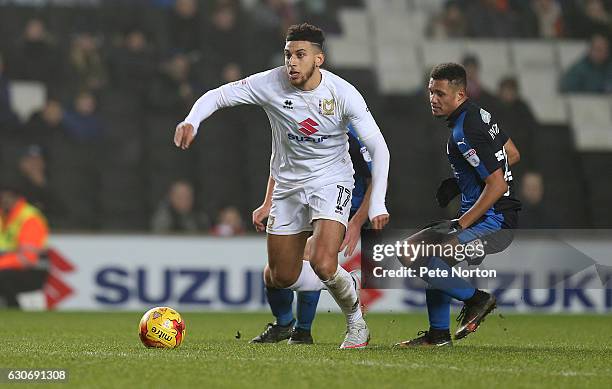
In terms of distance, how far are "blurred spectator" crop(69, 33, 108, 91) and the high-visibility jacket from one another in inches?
110

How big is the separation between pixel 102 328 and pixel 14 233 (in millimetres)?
3760

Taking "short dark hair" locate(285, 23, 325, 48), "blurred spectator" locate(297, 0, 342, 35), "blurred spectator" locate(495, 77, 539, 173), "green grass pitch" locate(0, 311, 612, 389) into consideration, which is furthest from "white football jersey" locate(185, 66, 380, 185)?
"blurred spectator" locate(297, 0, 342, 35)

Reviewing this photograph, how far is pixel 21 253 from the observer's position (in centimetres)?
1309

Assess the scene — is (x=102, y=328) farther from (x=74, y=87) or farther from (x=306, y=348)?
(x=74, y=87)

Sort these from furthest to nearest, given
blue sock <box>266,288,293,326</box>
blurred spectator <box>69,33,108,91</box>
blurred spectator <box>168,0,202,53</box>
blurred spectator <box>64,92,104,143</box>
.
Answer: blurred spectator <box>168,0,202,53</box> → blurred spectator <box>69,33,108,91</box> → blurred spectator <box>64,92,104,143</box> → blue sock <box>266,288,293,326</box>

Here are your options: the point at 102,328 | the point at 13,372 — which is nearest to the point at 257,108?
the point at 102,328

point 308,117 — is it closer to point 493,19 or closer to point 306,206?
point 306,206

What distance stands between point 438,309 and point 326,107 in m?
1.57

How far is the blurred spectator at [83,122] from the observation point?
15.0 metres

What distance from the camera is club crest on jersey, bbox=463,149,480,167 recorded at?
7547mm

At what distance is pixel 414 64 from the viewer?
17594mm

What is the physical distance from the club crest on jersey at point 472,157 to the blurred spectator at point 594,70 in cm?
922

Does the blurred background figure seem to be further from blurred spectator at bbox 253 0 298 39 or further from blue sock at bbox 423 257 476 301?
blue sock at bbox 423 257 476 301

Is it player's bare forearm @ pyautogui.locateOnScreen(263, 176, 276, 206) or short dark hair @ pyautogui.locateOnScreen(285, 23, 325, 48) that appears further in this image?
player's bare forearm @ pyautogui.locateOnScreen(263, 176, 276, 206)
